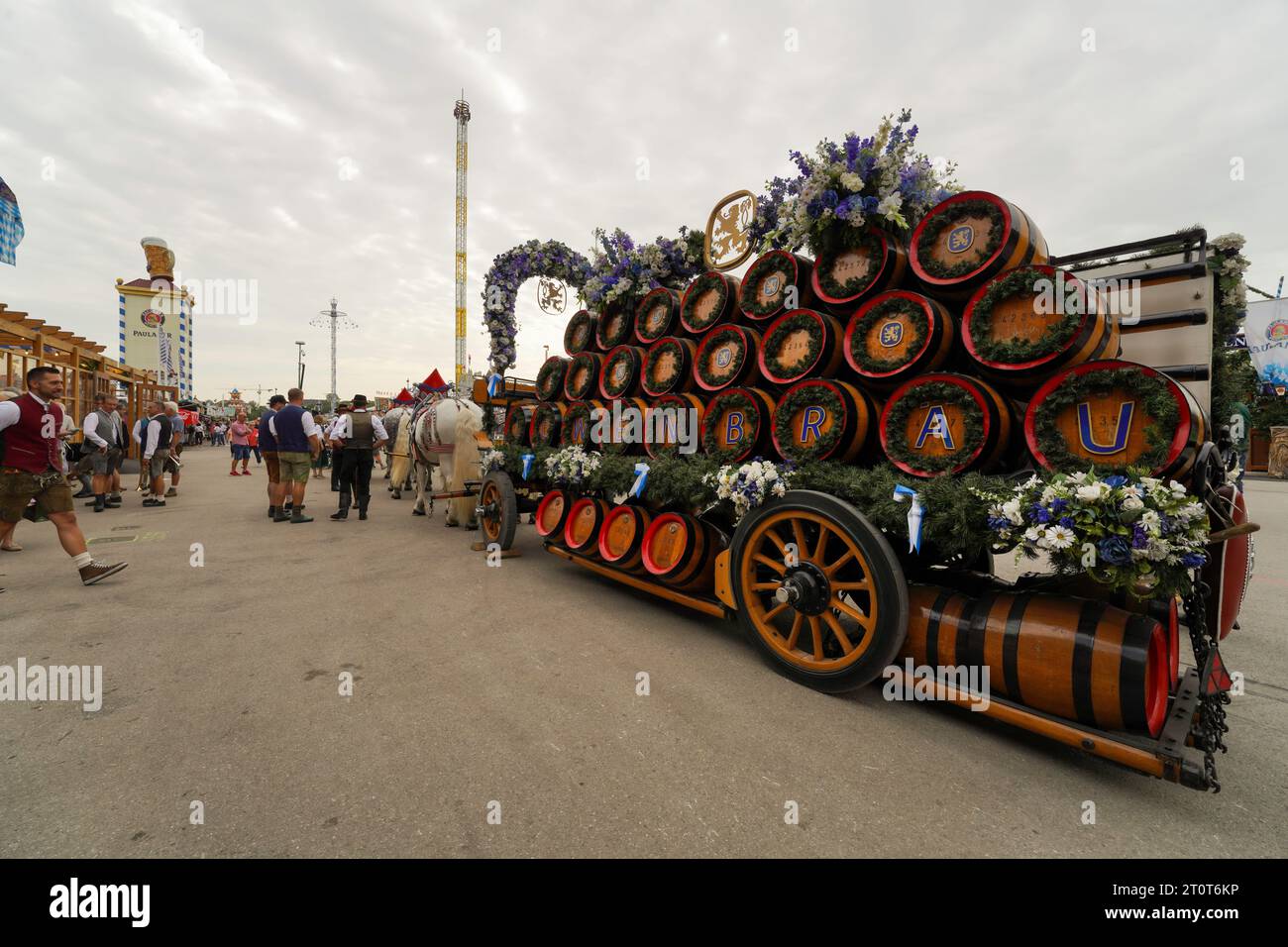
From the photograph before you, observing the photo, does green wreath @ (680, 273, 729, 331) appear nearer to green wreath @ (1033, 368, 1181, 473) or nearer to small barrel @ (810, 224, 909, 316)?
small barrel @ (810, 224, 909, 316)

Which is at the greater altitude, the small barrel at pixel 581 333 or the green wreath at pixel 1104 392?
the small barrel at pixel 581 333

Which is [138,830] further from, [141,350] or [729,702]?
[141,350]

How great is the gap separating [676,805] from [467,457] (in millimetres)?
6860

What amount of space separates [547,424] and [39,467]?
14.1ft

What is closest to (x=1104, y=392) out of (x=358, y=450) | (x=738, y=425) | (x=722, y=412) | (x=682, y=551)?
(x=738, y=425)

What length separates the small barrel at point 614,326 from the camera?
5102mm

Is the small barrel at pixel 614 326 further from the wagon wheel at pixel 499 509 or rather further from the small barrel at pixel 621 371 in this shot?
the wagon wheel at pixel 499 509

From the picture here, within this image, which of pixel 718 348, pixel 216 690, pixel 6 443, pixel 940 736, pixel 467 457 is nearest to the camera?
pixel 940 736

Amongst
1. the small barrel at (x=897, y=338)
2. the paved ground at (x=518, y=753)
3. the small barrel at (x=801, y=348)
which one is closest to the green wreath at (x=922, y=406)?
the small barrel at (x=897, y=338)

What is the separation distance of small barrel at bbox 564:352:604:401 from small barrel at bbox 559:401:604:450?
4.6 inches

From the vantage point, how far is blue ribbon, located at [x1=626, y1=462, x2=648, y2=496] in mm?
4145

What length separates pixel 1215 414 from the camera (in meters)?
3.27

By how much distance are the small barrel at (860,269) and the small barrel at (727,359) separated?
1.87 ft

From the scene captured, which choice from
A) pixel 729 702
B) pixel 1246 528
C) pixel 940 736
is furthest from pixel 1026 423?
pixel 729 702
